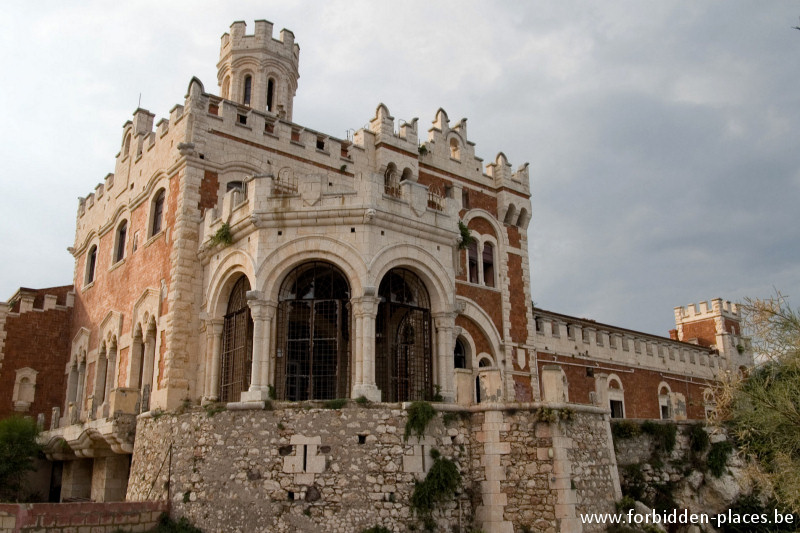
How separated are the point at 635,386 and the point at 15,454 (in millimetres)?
25373

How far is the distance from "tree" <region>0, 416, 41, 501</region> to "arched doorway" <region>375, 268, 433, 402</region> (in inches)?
454

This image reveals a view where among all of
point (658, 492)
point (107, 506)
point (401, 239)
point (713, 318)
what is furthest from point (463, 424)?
point (713, 318)

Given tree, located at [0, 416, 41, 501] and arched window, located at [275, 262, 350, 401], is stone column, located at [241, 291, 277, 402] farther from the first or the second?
tree, located at [0, 416, 41, 501]

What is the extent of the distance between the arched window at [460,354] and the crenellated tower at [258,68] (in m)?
10.5

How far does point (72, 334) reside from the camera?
27562 mm

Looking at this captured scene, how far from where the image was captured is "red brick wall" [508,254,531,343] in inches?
1051

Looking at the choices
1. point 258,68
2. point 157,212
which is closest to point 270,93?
point 258,68

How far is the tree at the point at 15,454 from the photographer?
2084 cm

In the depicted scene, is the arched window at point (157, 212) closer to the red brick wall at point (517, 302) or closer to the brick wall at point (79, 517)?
the brick wall at point (79, 517)

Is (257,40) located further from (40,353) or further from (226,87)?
(40,353)

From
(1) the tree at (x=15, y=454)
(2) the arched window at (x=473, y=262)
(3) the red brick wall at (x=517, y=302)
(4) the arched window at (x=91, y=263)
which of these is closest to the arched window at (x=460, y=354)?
(3) the red brick wall at (x=517, y=302)

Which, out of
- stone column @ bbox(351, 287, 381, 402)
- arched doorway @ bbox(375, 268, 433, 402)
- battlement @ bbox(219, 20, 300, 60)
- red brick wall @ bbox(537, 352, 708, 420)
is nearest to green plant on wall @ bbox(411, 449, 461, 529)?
stone column @ bbox(351, 287, 381, 402)

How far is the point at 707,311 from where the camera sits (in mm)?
42156

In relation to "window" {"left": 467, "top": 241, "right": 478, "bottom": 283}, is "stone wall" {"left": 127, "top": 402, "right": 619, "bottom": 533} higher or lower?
lower
